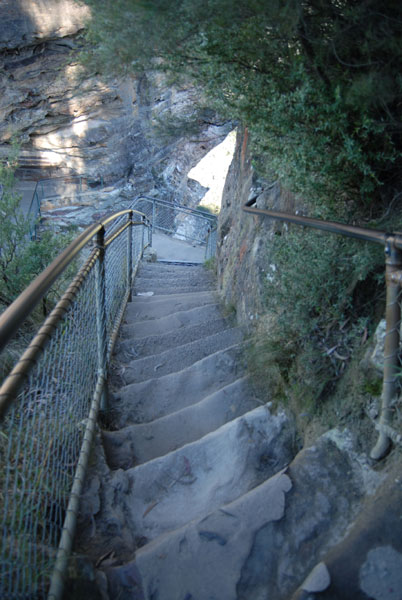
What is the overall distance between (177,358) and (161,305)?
1479mm

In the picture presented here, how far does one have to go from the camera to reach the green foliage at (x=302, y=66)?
6.22 ft

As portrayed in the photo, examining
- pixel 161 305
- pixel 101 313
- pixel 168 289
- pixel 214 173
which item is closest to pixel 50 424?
pixel 101 313

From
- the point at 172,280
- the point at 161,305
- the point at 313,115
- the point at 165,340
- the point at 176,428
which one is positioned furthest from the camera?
the point at 172,280

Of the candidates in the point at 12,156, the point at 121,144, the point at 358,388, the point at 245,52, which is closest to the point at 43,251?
the point at 12,156

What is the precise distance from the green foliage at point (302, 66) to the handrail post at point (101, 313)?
110 centimetres

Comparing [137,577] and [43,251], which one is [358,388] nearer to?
[137,577]

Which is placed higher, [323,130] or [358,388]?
[323,130]

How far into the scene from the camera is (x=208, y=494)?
1.90 m

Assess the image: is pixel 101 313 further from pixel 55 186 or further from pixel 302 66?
pixel 55 186

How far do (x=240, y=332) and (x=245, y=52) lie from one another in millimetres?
1937

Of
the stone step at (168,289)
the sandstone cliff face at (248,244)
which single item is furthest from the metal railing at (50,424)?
the stone step at (168,289)

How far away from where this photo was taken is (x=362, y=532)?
1.33 meters

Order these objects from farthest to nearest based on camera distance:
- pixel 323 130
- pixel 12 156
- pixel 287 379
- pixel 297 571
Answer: pixel 12 156, pixel 287 379, pixel 323 130, pixel 297 571

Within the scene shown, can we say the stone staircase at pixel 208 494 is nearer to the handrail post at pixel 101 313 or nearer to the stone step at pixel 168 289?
the handrail post at pixel 101 313
